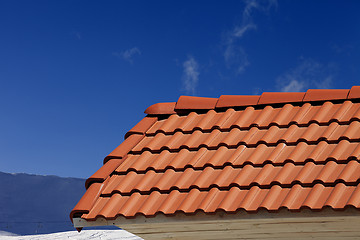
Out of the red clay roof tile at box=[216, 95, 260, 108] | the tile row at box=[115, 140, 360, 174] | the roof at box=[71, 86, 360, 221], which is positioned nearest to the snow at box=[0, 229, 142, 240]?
the red clay roof tile at box=[216, 95, 260, 108]

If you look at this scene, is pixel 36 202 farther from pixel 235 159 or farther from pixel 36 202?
pixel 235 159

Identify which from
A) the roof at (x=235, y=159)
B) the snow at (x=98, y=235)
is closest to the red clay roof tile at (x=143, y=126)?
the roof at (x=235, y=159)

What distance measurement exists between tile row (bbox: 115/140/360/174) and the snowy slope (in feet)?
93.1

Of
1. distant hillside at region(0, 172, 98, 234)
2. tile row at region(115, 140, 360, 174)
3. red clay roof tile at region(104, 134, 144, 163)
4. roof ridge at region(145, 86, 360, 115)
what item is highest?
distant hillside at region(0, 172, 98, 234)

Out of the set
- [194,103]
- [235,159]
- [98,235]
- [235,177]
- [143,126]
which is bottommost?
[235,177]

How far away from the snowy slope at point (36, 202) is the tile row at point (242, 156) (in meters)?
28.4

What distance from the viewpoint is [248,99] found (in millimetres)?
6578

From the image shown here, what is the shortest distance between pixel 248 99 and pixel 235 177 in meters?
1.57

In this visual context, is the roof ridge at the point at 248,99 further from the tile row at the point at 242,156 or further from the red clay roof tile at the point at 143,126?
the tile row at the point at 242,156

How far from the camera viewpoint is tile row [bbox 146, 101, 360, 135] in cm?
589

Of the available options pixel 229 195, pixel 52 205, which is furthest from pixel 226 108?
pixel 52 205

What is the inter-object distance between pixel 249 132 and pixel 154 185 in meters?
1.18

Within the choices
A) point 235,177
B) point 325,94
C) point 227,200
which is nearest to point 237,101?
point 325,94

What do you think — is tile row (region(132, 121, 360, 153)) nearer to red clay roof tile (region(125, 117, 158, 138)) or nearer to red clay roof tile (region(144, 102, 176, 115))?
red clay roof tile (region(125, 117, 158, 138))
